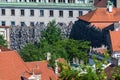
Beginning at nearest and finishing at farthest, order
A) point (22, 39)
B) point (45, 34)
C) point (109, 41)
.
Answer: point (109, 41) < point (45, 34) < point (22, 39)

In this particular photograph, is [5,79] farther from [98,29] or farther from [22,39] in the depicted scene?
[22,39]

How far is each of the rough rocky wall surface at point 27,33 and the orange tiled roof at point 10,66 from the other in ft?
166

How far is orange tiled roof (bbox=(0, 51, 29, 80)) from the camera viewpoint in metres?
51.9

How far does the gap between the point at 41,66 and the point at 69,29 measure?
168 feet

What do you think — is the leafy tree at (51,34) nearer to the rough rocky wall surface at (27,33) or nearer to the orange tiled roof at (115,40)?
the rough rocky wall surface at (27,33)

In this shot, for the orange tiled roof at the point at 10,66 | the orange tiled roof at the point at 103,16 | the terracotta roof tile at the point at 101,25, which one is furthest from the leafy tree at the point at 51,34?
the orange tiled roof at the point at 10,66

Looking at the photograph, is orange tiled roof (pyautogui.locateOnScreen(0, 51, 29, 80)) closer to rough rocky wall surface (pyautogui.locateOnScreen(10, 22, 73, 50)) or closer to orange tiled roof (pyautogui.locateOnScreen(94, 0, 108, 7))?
rough rocky wall surface (pyautogui.locateOnScreen(10, 22, 73, 50))

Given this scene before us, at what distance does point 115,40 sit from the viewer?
7994 cm

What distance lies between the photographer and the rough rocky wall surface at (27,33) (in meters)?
106

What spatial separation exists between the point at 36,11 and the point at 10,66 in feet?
194

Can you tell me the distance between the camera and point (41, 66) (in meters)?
56.3

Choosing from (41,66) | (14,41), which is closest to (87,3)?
(14,41)

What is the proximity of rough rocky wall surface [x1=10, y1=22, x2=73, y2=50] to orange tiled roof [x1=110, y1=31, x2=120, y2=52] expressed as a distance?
81.0 feet

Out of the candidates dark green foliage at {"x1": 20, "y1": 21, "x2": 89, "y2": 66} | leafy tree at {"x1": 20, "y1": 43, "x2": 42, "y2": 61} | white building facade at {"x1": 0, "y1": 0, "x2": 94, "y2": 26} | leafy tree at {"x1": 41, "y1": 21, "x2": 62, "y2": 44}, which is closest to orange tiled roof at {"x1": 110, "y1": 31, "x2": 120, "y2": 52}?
dark green foliage at {"x1": 20, "y1": 21, "x2": 89, "y2": 66}
